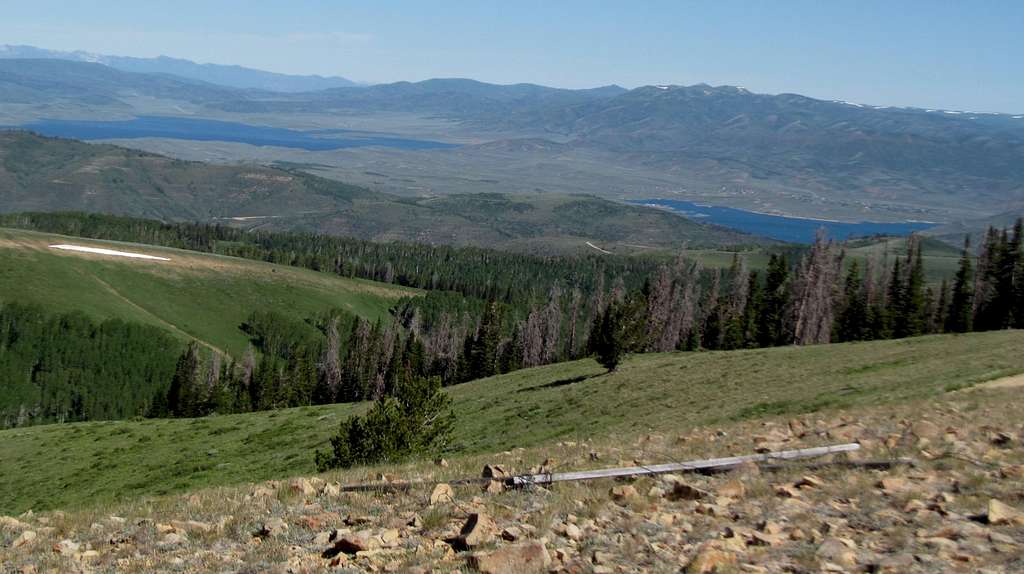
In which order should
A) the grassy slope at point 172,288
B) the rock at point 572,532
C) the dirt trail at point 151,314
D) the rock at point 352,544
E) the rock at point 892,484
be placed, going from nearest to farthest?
1. the rock at point 352,544
2. the rock at point 572,532
3. the rock at point 892,484
4. the grassy slope at point 172,288
5. the dirt trail at point 151,314

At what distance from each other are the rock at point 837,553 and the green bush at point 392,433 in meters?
16.1

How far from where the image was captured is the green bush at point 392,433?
25422mm

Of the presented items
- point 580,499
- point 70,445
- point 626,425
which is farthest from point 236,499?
point 70,445

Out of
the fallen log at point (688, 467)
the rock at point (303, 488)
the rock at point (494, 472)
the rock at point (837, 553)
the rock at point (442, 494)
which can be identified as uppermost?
the rock at point (837, 553)

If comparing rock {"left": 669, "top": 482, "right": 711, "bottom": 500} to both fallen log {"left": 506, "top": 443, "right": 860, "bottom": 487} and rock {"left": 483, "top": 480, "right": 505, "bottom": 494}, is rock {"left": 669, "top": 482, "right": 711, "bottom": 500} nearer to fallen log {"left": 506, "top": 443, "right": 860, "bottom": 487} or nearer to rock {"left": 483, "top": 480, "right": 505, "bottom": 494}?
fallen log {"left": 506, "top": 443, "right": 860, "bottom": 487}

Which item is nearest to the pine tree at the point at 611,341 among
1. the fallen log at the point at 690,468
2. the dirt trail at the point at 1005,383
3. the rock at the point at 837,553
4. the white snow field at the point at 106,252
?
the dirt trail at the point at 1005,383

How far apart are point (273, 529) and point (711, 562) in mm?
6789

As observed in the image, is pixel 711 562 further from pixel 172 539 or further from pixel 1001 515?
pixel 172 539

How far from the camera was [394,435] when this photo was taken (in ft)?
85.3

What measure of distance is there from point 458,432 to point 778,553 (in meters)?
30.1

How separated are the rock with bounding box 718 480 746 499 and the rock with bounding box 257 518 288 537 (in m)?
7.30

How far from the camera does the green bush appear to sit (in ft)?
83.4

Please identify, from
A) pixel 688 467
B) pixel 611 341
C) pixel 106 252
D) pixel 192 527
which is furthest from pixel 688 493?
pixel 106 252

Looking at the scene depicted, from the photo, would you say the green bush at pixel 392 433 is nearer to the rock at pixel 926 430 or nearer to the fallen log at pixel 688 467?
the fallen log at pixel 688 467
